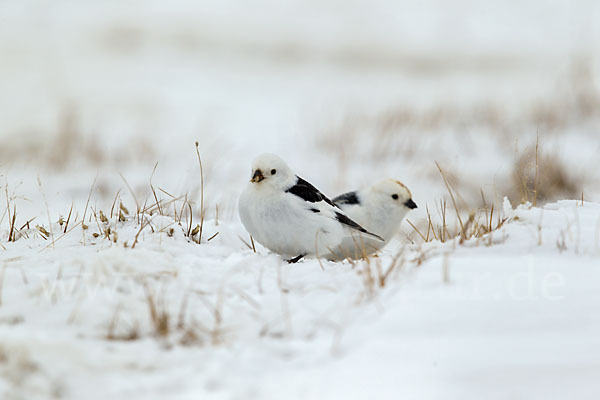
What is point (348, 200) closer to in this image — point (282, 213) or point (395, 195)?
point (395, 195)

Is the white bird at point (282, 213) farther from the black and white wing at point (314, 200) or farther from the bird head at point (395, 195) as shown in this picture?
the bird head at point (395, 195)

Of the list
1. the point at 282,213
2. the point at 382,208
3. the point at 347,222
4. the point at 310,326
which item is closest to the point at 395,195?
the point at 382,208

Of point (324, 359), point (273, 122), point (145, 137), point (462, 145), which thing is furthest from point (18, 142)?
point (324, 359)

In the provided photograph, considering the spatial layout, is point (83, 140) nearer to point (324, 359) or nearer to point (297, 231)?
point (297, 231)

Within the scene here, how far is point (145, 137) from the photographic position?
9539mm

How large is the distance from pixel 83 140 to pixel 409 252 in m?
6.73

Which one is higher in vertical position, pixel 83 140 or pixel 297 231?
pixel 83 140

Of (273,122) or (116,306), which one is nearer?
(116,306)

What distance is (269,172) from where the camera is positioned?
3662mm

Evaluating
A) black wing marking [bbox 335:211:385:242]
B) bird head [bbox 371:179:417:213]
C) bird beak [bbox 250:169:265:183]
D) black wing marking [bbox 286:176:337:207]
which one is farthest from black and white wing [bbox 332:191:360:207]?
bird beak [bbox 250:169:265:183]

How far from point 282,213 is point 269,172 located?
10.1 inches

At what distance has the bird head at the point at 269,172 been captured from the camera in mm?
3637

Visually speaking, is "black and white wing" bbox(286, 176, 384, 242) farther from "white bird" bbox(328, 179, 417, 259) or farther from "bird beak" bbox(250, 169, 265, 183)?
"white bird" bbox(328, 179, 417, 259)

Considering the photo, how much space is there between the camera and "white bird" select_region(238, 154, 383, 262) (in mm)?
3605
